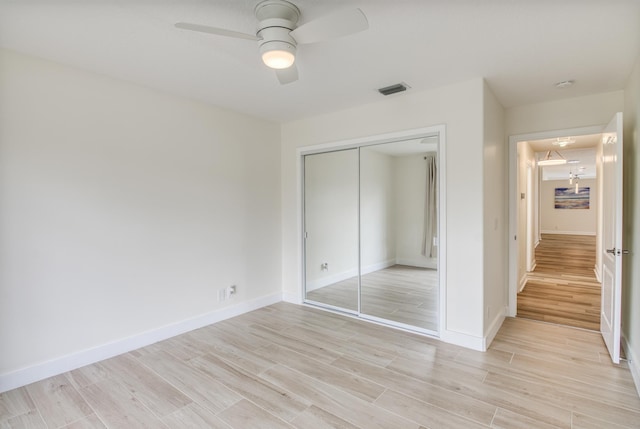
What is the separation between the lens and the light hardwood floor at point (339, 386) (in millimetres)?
2064

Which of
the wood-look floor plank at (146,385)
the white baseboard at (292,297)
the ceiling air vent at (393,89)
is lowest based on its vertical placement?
the wood-look floor plank at (146,385)

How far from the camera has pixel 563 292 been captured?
4898 millimetres

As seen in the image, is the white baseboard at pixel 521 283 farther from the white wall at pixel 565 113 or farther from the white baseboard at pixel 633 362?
the white wall at pixel 565 113

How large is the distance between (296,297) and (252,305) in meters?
0.63

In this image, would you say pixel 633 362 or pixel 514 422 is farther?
pixel 633 362

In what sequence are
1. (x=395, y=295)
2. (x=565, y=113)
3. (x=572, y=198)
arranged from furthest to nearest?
1. (x=572, y=198)
2. (x=395, y=295)
3. (x=565, y=113)

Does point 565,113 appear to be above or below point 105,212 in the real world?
above

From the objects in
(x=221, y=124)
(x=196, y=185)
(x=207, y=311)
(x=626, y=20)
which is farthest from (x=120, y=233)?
(x=626, y=20)

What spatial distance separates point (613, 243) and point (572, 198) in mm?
13103

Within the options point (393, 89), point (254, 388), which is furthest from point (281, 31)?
point (254, 388)

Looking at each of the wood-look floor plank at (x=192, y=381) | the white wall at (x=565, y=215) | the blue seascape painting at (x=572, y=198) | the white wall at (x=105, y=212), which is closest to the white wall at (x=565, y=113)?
the white wall at (x=105, y=212)

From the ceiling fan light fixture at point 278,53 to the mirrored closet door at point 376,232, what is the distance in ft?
6.24

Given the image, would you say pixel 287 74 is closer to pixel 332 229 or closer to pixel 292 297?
pixel 332 229

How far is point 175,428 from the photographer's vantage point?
199cm
